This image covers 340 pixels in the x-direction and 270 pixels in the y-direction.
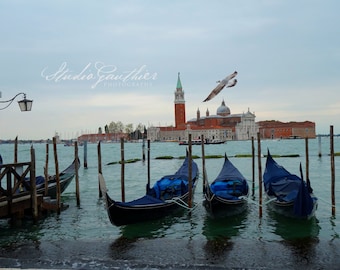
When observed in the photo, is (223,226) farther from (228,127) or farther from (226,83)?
(228,127)

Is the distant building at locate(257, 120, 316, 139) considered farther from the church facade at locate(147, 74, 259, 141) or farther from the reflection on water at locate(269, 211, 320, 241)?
the reflection on water at locate(269, 211, 320, 241)

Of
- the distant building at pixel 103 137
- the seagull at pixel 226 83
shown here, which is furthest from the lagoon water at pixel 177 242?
the distant building at pixel 103 137

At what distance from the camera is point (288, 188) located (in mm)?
7316

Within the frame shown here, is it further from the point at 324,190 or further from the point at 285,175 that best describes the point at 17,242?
the point at 324,190

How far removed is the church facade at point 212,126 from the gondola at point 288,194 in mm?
67888

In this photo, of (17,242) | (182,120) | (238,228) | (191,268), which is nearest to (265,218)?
(238,228)

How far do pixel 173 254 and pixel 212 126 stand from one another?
7498 cm

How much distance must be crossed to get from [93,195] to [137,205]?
159 inches

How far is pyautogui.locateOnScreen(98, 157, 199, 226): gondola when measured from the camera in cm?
568

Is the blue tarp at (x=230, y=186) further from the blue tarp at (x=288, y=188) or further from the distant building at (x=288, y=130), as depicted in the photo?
the distant building at (x=288, y=130)

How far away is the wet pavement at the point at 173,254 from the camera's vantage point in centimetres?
392

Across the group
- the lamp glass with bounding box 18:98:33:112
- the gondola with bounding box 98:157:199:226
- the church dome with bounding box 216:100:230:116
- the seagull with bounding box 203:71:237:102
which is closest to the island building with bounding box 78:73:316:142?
the church dome with bounding box 216:100:230:116

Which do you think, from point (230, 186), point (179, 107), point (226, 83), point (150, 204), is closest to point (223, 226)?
point (150, 204)

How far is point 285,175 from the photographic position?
27.2 ft
